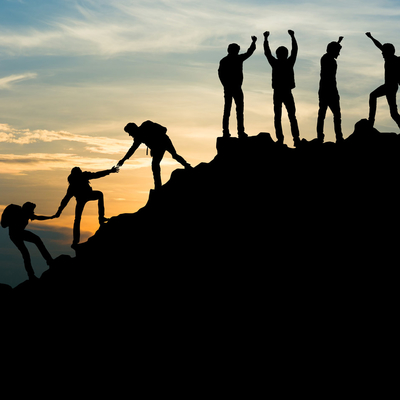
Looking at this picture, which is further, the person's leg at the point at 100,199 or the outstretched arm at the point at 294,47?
the person's leg at the point at 100,199

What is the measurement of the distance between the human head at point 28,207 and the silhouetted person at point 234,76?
307 inches

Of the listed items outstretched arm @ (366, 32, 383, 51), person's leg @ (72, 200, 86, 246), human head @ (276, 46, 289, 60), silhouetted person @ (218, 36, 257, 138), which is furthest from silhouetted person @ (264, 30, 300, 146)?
person's leg @ (72, 200, 86, 246)

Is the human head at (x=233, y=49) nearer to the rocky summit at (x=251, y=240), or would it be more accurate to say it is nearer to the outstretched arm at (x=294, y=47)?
the outstretched arm at (x=294, y=47)

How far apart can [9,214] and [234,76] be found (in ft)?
30.4

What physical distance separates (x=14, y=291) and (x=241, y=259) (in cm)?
998

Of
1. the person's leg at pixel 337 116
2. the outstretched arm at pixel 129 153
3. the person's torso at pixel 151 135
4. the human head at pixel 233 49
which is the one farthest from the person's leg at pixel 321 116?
the outstretched arm at pixel 129 153

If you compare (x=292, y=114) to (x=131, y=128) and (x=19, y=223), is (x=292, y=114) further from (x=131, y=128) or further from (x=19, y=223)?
(x=19, y=223)

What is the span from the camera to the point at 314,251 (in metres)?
15.1

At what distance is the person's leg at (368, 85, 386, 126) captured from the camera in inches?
686

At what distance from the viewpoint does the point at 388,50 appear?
17.0 metres

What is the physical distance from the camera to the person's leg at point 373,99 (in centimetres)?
1742

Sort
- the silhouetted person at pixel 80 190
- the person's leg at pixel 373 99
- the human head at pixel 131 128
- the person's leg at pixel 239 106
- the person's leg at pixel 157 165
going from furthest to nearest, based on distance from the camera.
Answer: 1. the person's leg at pixel 157 165
2. the silhouetted person at pixel 80 190
3. the human head at pixel 131 128
4. the person's leg at pixel 373 99
5. the person's leg at pixel 239 106

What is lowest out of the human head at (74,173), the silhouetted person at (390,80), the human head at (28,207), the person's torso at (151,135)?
the human head at (28,207)

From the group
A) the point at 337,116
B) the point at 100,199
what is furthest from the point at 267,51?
the point at 100,199
